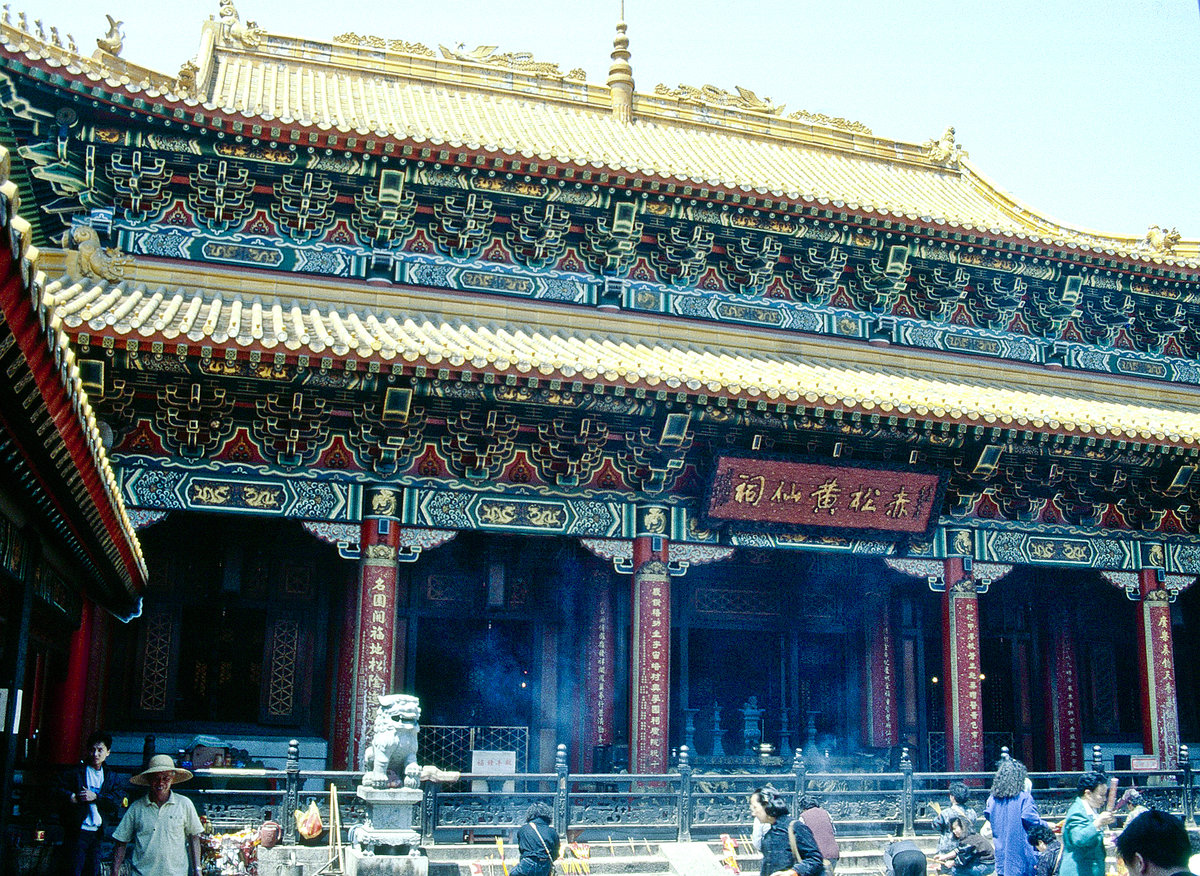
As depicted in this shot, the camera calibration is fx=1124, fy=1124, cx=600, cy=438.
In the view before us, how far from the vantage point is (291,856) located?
8.58 m

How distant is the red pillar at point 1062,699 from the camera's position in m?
14.1

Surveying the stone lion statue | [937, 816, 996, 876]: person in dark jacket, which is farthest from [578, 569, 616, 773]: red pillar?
[937, 816, 996, 876]: person in dark jacket

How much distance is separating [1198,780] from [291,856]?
10427mm

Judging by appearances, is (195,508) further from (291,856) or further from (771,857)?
(771,857)

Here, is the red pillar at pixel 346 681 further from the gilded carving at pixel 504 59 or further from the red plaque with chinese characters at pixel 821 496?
the gilded carving at pixel 504 59

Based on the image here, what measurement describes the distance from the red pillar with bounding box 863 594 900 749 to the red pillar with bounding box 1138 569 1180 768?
2772 mm

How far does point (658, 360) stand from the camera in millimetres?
11812

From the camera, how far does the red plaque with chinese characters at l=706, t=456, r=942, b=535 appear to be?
11492 millimetres

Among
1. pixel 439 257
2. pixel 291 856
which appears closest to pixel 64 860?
pixel 291 856

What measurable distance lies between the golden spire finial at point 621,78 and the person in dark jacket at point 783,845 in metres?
12.2

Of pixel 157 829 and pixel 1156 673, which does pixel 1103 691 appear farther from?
pixel 157 829

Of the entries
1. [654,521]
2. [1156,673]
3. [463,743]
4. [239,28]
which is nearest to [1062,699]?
[1156,673]

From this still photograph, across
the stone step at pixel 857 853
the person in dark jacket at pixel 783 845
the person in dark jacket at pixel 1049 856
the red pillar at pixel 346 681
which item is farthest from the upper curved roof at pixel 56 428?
the person in dark jacket at pixel 1049 856

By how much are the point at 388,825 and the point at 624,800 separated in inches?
115
